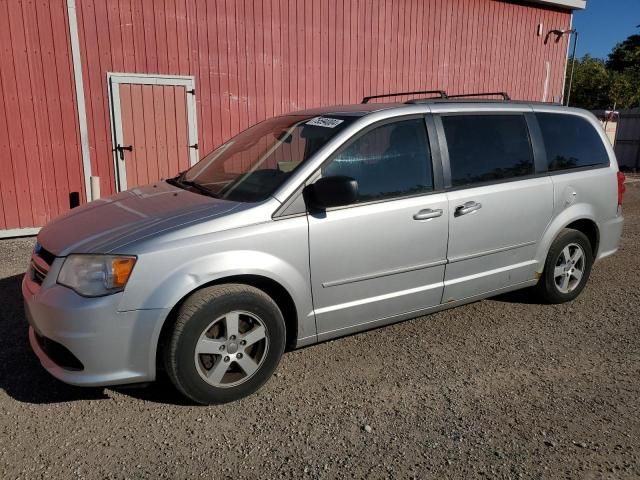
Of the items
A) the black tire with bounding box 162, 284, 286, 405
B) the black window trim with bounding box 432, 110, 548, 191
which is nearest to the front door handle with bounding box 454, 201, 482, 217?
the black window trim with bounding box 432, 110, 548, 191

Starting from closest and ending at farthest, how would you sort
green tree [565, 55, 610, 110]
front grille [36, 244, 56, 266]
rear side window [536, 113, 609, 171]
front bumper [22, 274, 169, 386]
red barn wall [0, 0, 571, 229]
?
front bumper [22, 274, 169, 386]
front grille [36, 244, 56, 266]
rear side window [536, 113, 609, 171]
red barn wall [0, 0, 571, 229]
green tree [565, 55, 610, 110]

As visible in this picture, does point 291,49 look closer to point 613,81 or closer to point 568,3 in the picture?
point 568,3

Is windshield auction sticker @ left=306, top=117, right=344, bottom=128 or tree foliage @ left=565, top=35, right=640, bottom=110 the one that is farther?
tree foliage @ left=565, top=35, right=640, bottom=110

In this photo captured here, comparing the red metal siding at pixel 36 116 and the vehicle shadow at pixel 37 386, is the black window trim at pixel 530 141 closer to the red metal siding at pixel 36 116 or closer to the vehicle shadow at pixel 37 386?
the vehicle shadow at pixel 37 386

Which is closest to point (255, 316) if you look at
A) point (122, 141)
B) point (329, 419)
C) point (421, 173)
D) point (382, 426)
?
point (329, 419)

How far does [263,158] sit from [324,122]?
0.48 m

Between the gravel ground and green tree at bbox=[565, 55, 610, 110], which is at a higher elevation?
green tree at bbox=[565, 55, 610, 110]

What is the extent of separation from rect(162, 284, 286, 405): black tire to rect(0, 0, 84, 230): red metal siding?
5168mm

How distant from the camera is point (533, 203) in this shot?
4.00 metres

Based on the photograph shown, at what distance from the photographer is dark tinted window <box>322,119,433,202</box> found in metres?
3.26

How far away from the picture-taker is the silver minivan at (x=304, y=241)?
2.70 m

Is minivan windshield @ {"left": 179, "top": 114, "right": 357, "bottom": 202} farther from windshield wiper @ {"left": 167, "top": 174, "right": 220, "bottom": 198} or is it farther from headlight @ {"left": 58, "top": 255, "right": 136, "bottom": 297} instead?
headlight @ {"left": 58, "top": 255, "right": 136, "bottom": 297}

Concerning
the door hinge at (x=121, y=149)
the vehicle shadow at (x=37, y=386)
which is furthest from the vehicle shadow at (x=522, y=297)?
the door hinge at (x=121, y=149)

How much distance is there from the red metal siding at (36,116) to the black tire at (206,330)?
203 inches
